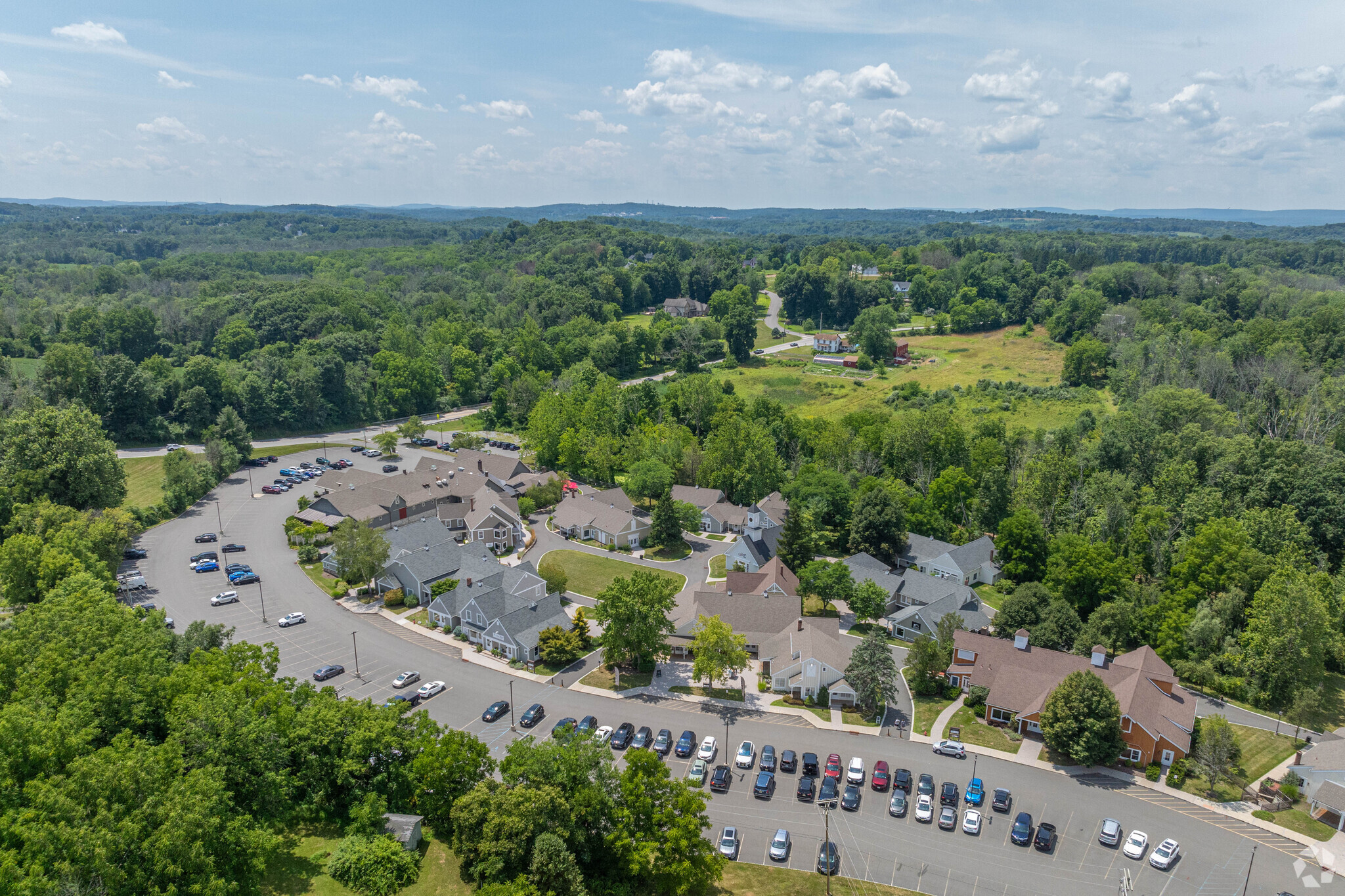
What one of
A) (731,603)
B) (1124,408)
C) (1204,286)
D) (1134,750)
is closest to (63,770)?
(731,603)

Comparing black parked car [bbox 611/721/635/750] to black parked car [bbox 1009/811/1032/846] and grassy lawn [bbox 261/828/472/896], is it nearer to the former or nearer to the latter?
grassy lawn [bbox 261/828/472/896]

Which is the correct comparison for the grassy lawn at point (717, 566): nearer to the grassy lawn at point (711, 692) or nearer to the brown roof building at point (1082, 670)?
the grassy lawn at point (711, 692)

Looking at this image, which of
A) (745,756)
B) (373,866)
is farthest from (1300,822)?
(373,866)

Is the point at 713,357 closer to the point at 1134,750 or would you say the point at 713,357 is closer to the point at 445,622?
the point at 445,622

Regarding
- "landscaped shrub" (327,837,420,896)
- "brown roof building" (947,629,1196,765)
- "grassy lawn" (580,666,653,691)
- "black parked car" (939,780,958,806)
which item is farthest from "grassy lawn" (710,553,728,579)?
"landscaped shrub" (327,837,420,896)

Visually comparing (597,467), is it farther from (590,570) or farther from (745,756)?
(745,756)

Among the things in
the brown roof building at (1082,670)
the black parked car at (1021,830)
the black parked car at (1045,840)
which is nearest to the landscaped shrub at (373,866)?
the black parked car at (1021,830)
